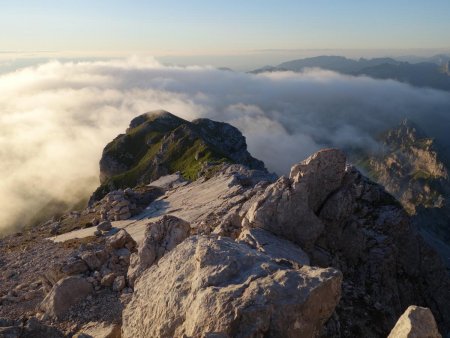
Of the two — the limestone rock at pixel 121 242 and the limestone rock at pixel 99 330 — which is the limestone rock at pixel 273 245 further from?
the limestone rock at pixel 121 242

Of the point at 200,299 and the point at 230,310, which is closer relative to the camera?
the point at 230,310

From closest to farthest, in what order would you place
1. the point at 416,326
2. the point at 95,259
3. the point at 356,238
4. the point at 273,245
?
1. the point at 416,326
2. the point at 273,245
3. the point at 356,238
4. the point at 95,259

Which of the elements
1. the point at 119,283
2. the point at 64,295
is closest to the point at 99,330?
the point at 64,295

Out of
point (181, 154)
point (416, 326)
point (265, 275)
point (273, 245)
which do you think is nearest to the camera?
point (416, 326)

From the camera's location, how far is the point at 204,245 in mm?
20906

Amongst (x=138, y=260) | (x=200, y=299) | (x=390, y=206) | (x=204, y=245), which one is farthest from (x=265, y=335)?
(x=390, y=206)

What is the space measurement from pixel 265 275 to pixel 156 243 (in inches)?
623

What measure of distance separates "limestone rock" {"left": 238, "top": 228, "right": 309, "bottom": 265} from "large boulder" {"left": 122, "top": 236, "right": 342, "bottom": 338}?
313 centimetres

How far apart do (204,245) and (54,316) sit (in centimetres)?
1424

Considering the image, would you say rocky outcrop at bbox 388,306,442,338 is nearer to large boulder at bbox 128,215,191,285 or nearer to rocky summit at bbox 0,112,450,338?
rocky summit at bbox 0,112,450,338

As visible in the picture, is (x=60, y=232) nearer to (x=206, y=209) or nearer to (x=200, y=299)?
(x=206, y=209)

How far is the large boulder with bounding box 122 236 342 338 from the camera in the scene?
16.2 m

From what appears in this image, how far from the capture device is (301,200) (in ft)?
96.2

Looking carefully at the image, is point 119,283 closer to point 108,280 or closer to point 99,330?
point 108,280
